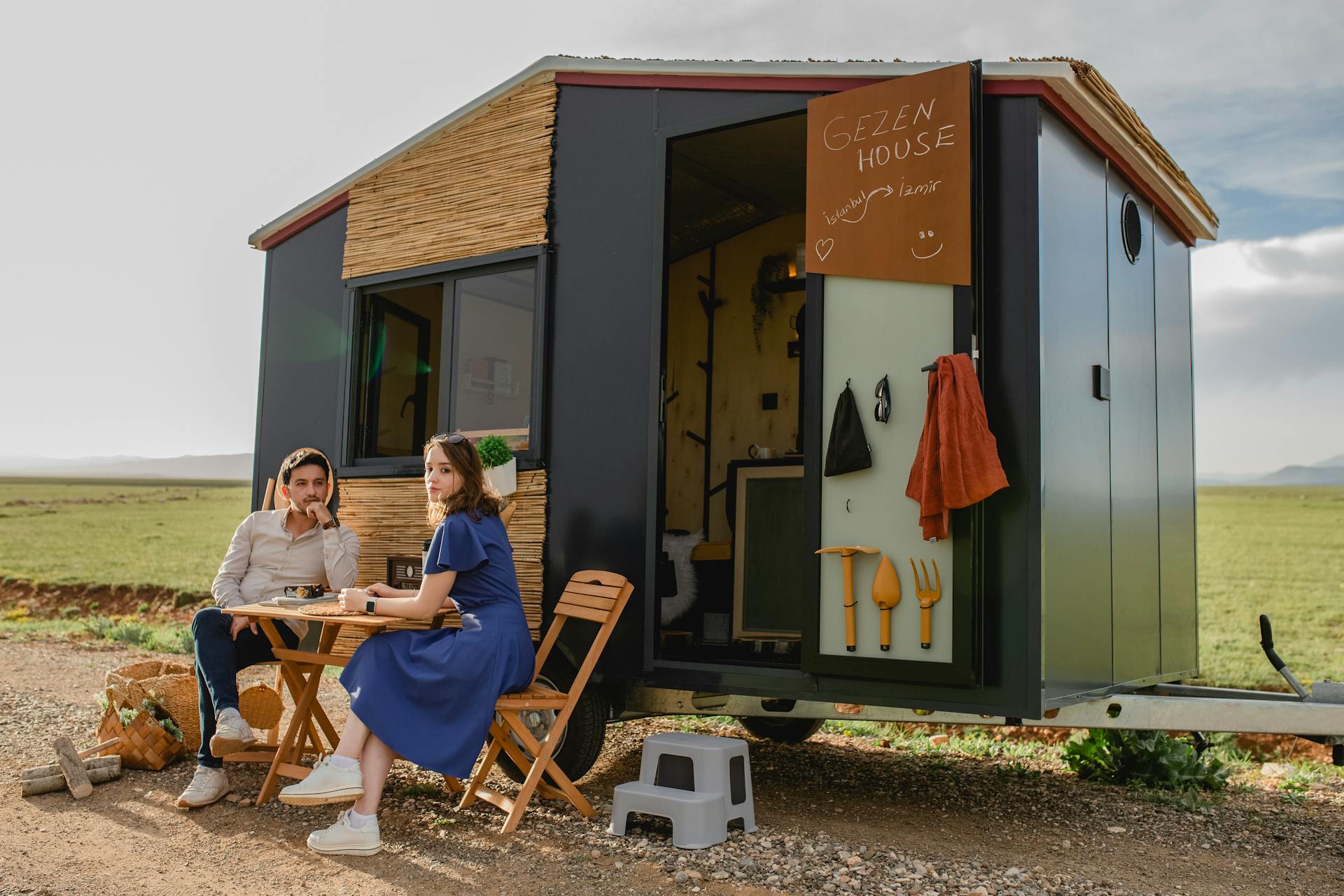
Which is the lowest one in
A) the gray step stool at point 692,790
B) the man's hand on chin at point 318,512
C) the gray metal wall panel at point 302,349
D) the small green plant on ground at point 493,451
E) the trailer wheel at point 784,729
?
the trailer wheel at point 784,729

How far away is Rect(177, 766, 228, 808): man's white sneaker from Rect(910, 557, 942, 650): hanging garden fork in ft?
8.95

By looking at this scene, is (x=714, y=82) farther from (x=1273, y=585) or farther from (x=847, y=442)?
(x=1273, y=585)

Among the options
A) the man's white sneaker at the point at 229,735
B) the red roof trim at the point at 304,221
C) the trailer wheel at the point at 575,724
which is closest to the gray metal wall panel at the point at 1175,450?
the trailer wheel at the point at 575,724

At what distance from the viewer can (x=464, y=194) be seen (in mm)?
5219

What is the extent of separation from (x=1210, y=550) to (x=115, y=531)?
2403 centimetres

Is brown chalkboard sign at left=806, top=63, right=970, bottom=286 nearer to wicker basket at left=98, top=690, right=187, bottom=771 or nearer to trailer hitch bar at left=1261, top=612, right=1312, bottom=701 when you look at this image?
trailer hitch bar at left=1261, top=612, right=1312, bottom=701

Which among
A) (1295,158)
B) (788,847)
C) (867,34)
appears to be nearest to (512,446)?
(788,847)

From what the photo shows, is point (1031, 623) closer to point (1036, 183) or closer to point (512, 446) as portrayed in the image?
point (1036, 183)

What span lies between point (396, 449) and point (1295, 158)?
1956 centimetres

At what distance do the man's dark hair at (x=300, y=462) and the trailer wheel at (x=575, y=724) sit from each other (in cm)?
Result: 146

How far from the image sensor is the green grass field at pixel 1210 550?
39.2 feet

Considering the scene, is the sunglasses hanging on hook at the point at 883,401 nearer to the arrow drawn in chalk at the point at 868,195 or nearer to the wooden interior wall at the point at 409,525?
the arrow drawn in chalk at the point at 868,195

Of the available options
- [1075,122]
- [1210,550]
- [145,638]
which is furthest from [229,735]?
→ [1210,550]

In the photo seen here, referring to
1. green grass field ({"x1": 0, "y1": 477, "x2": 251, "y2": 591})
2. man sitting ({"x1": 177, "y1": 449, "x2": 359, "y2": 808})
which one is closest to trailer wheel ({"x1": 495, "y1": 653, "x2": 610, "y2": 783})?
man sitting ({"x1": 177, "y1": 449, "x2": 359, "y2": 808})
